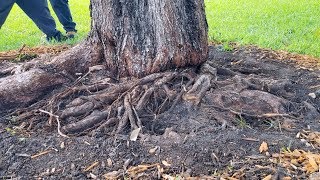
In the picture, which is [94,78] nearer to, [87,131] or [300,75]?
[87,131]

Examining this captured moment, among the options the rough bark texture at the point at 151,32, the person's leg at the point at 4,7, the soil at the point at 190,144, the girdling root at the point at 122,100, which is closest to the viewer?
the soil at the point at 190,144

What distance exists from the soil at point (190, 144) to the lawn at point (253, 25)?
2.79 metres

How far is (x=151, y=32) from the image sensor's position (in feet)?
13.6

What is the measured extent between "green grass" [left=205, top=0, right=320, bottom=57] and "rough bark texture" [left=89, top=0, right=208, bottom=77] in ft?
8.94

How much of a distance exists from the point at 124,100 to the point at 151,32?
27.1 inches

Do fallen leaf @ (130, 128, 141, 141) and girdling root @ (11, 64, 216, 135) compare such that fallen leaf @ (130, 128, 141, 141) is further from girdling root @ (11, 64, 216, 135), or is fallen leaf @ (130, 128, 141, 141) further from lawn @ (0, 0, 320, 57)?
lawn @ (0, 0, 320, 57)

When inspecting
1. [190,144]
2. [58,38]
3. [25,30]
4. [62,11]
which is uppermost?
[190,144]

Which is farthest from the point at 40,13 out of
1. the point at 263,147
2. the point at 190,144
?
the point at 263,147

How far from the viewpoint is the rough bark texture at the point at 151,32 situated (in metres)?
4.10

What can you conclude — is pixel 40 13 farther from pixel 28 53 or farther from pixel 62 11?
pixel 28 53

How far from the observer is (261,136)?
135 inches

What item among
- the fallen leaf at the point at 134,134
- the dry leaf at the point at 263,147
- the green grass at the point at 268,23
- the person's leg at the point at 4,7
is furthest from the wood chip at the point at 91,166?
the person's leg at the point at 4,7

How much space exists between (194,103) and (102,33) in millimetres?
1158

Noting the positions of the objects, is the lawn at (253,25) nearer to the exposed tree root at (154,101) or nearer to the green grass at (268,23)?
the green grass at (268,23)
